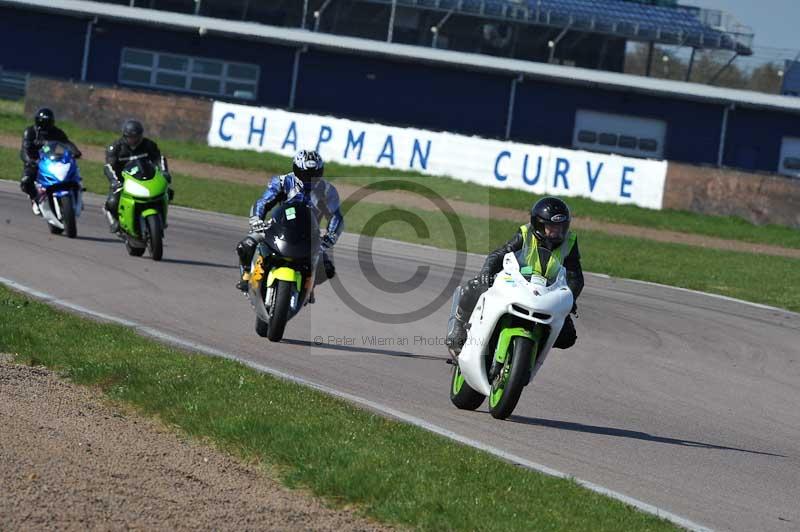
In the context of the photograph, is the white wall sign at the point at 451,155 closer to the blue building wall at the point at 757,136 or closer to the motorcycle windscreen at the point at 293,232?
the blue building wall at the point at 757,136

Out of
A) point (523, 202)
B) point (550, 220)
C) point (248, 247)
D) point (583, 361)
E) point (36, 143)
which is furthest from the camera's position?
point (523, 202)

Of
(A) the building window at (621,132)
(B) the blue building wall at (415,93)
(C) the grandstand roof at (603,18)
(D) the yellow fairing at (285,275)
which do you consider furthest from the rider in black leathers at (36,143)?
(C) the grandstand roof at (603,18)

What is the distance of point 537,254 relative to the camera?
27.2 ft

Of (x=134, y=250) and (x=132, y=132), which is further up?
(x=132, y=132)

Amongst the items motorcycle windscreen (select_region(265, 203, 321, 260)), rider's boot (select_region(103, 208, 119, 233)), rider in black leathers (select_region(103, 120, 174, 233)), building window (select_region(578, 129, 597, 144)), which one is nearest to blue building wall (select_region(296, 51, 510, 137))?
building window (select_region(578, 129, 597, 144))

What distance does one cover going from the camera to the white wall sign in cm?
2838

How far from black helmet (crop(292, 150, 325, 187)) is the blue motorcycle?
6444 mm

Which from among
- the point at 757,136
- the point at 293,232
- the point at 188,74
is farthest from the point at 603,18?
the point at 293,232

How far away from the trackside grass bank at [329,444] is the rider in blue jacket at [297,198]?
173 centimetres

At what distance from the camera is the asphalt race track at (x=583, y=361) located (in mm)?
7512

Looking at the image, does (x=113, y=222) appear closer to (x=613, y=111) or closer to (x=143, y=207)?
(x=143, y=207)

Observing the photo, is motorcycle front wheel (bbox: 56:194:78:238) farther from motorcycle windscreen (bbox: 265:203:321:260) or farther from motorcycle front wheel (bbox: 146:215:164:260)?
motorcycle windscreen (bbox: 265:203:321:260)

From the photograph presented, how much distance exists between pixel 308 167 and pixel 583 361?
9.73ft

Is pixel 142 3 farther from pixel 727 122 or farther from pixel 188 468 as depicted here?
pixel 188 468
